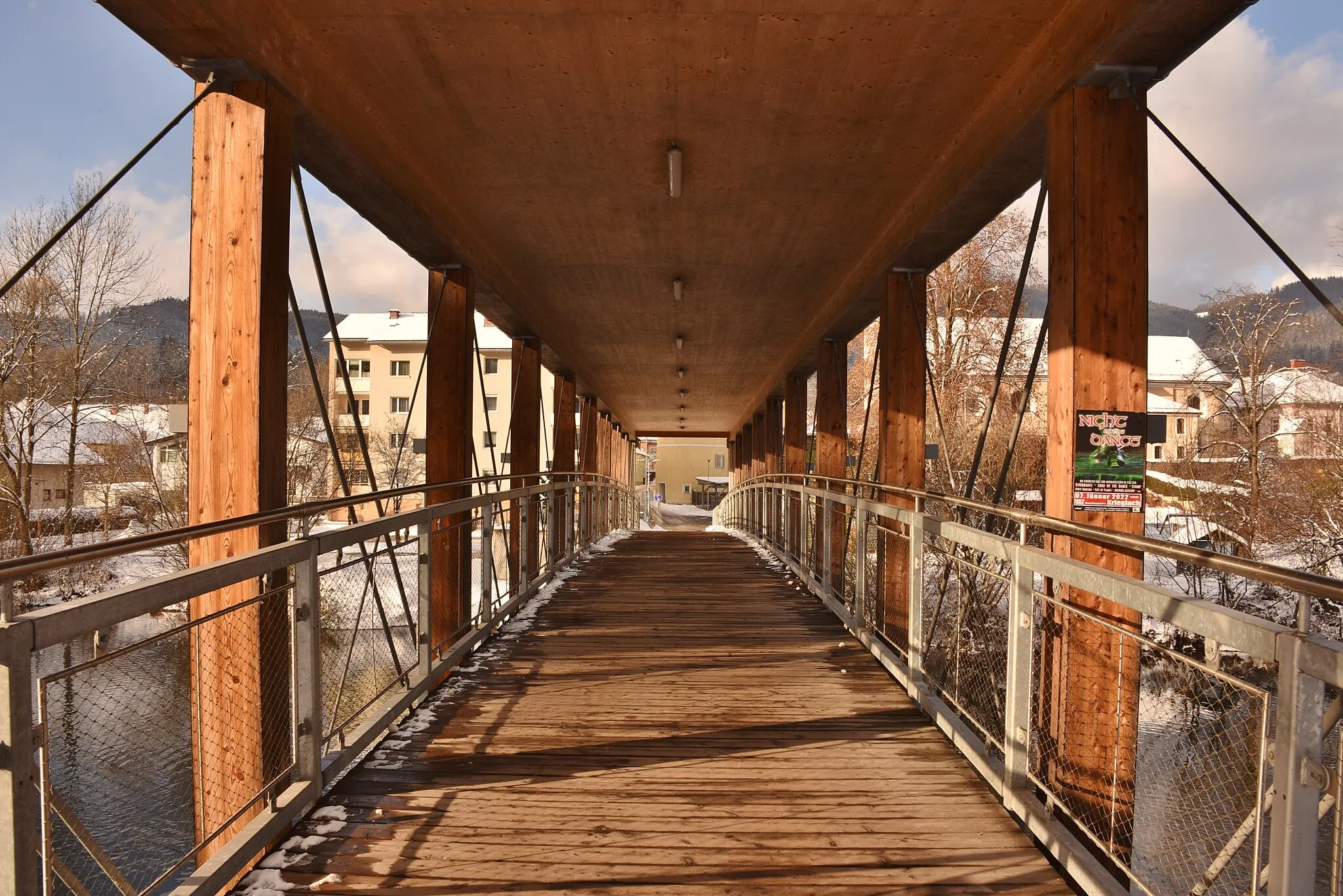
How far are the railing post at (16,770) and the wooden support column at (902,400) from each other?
5.93 meters

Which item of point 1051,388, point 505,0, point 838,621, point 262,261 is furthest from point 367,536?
point 838,621

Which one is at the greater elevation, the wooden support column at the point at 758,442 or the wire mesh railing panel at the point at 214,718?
the wooden support column at the point at 758,442

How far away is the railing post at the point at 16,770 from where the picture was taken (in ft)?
5.14

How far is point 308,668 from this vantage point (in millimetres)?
2801

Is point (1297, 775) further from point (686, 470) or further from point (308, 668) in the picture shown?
point (686, 470)

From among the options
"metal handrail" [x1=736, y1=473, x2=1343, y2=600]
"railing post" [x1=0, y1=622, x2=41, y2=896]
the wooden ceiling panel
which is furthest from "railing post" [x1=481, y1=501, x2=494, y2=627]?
"railing post" [x1=0, y1=622, x2=41, y2=896]

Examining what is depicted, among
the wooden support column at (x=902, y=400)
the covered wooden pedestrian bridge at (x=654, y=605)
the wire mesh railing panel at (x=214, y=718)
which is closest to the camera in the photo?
the wire mesh railing panel at (x=214, y=718)

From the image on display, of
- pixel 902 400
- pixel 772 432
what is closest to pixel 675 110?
pixel 902 400

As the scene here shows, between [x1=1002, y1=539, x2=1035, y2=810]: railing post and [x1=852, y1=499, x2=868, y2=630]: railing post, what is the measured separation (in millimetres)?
2285

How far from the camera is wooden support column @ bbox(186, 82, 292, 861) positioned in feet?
10.3

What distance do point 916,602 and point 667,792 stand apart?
5.61 feet

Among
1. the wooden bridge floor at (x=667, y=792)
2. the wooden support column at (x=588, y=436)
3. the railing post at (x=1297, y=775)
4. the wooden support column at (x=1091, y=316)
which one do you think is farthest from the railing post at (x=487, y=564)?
the wooden support column at (x=588, y=436)

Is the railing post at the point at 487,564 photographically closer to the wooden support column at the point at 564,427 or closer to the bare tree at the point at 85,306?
the wooden support column at the point at 564,427

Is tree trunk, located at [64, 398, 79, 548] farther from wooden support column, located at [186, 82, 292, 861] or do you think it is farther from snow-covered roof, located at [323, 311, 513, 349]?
snow-covered roof, located at [323, 311, 513, 349]
